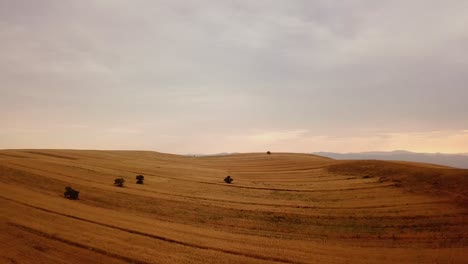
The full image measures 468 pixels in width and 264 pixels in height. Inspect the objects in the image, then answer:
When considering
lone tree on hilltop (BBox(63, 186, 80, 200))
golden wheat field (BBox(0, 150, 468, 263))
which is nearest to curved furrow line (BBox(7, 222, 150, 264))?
golden wheat field (BBox(0, 150, 468, 263))

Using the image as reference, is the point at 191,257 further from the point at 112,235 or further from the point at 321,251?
the point at 321,251

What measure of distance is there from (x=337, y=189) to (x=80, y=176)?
81.9 ft

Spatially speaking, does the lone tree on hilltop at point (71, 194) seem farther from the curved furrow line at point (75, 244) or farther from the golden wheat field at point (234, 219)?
the curved furrow line at point (75, 244)

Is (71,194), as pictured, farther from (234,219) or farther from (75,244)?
(234,219)

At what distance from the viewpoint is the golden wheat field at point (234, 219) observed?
14297 mm

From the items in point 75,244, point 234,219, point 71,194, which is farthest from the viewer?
point 71,194

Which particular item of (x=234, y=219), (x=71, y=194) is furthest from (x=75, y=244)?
(x=71, y=194)

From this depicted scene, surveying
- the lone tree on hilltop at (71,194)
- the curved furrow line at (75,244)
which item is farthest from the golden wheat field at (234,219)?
the lone tree on hilltop at (71,194)

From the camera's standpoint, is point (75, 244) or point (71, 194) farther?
point (71, 194)

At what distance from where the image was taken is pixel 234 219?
20.9m

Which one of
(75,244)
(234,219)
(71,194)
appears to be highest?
(71,194)

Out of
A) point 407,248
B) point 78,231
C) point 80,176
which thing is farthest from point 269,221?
point 80,176

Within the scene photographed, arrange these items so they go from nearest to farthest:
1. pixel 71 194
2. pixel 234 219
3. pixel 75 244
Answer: pixel 75 244 → pixel 234 219 → pixel 71 194

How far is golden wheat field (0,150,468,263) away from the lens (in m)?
14.3
